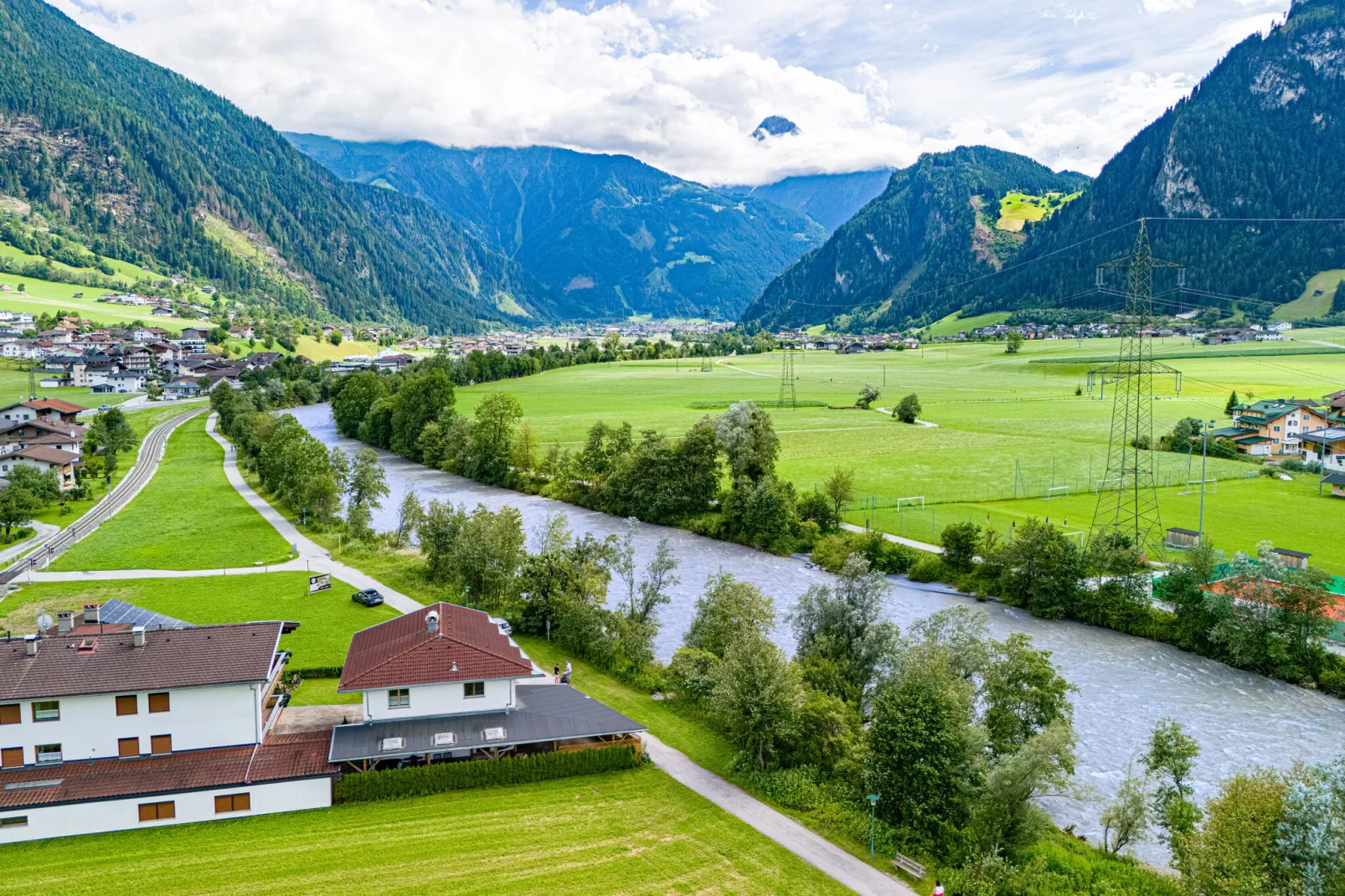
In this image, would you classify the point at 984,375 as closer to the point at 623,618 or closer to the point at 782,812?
the point at 623,618

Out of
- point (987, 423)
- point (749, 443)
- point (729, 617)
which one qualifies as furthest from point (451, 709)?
point (987, 423)

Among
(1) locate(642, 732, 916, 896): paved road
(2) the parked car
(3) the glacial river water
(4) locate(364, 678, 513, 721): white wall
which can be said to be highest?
(4) locate(364, 678, 513, 721): white wall

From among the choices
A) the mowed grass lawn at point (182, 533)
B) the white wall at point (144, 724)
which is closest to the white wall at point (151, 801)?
the white wall at point (144, 724)

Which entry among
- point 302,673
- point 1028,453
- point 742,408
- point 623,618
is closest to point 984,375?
point 1028,453

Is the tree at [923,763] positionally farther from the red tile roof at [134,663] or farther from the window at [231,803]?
the red tile roof at [134,663]

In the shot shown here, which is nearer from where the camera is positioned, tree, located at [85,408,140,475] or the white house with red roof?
the white house with red roof

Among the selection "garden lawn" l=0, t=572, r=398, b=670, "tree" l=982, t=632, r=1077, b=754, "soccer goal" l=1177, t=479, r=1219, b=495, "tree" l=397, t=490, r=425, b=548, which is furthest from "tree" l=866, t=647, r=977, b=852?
"soccer goal" l=1177, t=479, r=1219, b=495

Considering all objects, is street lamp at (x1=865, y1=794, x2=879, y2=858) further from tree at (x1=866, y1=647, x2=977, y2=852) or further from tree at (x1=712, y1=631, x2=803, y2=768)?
tree at (x1=712, y1=631, x2=803, y2=768)

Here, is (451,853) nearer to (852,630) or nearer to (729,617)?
(729,617)
